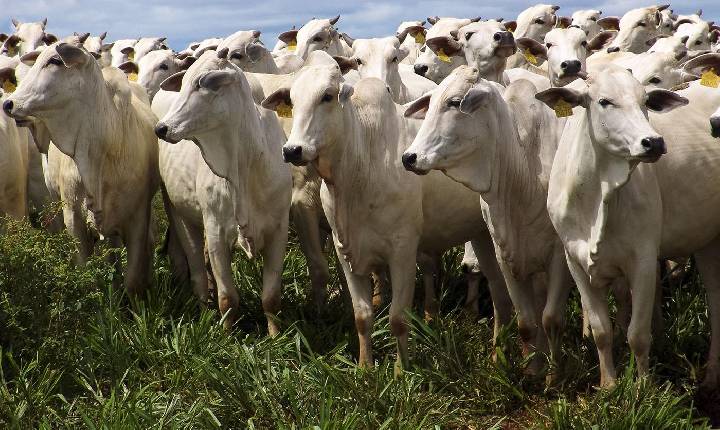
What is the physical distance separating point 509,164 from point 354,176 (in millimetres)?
959

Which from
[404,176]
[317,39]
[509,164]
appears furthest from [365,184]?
[317,39]

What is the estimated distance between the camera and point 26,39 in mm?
15039

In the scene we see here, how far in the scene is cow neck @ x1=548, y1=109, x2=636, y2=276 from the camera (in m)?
5.87

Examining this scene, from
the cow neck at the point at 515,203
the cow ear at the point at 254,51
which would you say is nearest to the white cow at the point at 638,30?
the cow ear at the point at 254,51

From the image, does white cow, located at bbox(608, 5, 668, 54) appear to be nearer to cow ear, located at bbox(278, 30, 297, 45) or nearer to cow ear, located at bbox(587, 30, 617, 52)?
cow ear, located at bbox(587, 30, 617, 52)

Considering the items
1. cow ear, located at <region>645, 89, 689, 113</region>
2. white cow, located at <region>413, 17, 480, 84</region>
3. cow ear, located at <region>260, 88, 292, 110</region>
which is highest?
cow ear, located at <region>645, 89, 689, 113</region>

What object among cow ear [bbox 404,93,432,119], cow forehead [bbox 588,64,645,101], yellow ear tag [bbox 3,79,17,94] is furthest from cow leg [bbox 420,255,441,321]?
yellow ear tag [bbox 3,79,17,94]

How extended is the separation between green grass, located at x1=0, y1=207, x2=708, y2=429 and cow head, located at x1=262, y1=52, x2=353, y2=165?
47.8 inches

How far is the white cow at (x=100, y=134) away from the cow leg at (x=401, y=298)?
230 cm

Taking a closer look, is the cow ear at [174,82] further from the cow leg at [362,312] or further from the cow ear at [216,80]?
the cow leg at [362,312]

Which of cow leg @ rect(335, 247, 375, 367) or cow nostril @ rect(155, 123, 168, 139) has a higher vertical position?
cow nostril @ rect(155, 123, 168, 139)

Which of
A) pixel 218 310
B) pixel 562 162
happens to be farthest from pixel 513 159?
pixel 218 310

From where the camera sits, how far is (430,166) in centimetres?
632

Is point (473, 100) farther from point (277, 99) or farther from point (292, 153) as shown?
point (277, 99)
